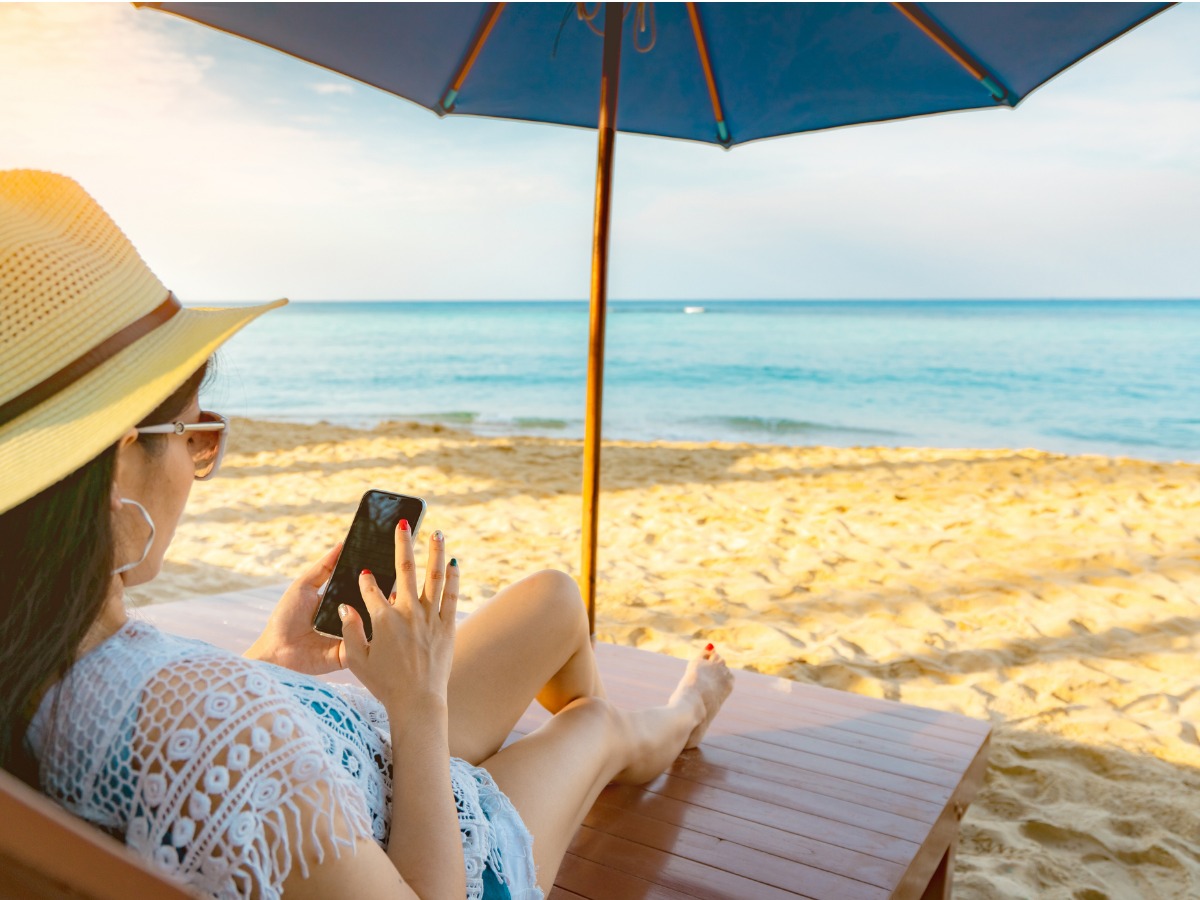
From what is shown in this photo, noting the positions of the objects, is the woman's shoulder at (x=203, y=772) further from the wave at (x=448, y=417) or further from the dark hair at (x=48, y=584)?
the wave at (x=448, y=417)

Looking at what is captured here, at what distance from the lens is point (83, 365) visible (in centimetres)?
79

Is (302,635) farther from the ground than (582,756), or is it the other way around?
(302,635)

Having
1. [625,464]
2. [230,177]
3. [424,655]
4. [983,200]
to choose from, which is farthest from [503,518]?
[983,200]

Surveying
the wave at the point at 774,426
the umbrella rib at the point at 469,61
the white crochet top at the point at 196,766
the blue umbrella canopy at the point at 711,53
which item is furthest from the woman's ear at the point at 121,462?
the wave at the point at 774,426

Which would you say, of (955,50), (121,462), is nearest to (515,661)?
(121,462)

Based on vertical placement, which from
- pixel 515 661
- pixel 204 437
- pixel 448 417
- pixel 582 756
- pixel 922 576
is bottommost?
pixel 448 417

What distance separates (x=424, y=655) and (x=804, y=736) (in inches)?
55.5

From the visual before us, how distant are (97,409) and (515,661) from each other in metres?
1.00

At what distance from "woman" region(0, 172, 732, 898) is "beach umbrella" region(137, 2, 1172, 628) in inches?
70.4

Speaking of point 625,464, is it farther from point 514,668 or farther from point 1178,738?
point 514,668

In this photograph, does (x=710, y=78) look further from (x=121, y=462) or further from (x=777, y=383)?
(x=777, y=383)

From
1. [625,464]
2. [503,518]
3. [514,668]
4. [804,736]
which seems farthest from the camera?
[625,464]

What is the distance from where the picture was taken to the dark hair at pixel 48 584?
0.77 metres

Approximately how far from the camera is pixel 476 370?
21.3 m
